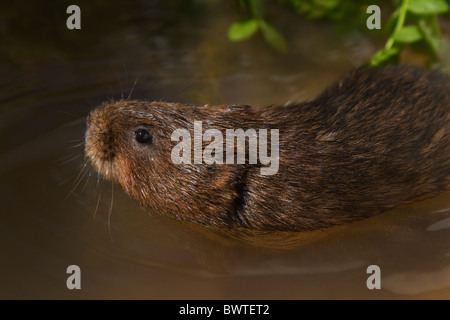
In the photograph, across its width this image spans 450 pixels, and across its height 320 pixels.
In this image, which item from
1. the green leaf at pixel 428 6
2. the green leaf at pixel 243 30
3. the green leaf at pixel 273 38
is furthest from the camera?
the green leaf at pixel 273 38

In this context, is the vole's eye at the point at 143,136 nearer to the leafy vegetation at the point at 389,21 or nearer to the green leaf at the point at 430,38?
the leafy vegetation at the point at 389,21

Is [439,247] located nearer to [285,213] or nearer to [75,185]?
[285,213]

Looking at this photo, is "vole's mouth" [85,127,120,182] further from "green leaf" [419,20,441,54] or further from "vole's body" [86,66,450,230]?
"green leaf" [419,20,441,54]

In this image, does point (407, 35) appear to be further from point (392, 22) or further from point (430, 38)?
point (430, 38)

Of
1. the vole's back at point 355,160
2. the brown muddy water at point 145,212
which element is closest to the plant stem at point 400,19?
the vole's back at point 355,160

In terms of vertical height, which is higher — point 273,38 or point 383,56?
point 273,38

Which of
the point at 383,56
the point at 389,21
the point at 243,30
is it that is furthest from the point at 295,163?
the point at 243,30
